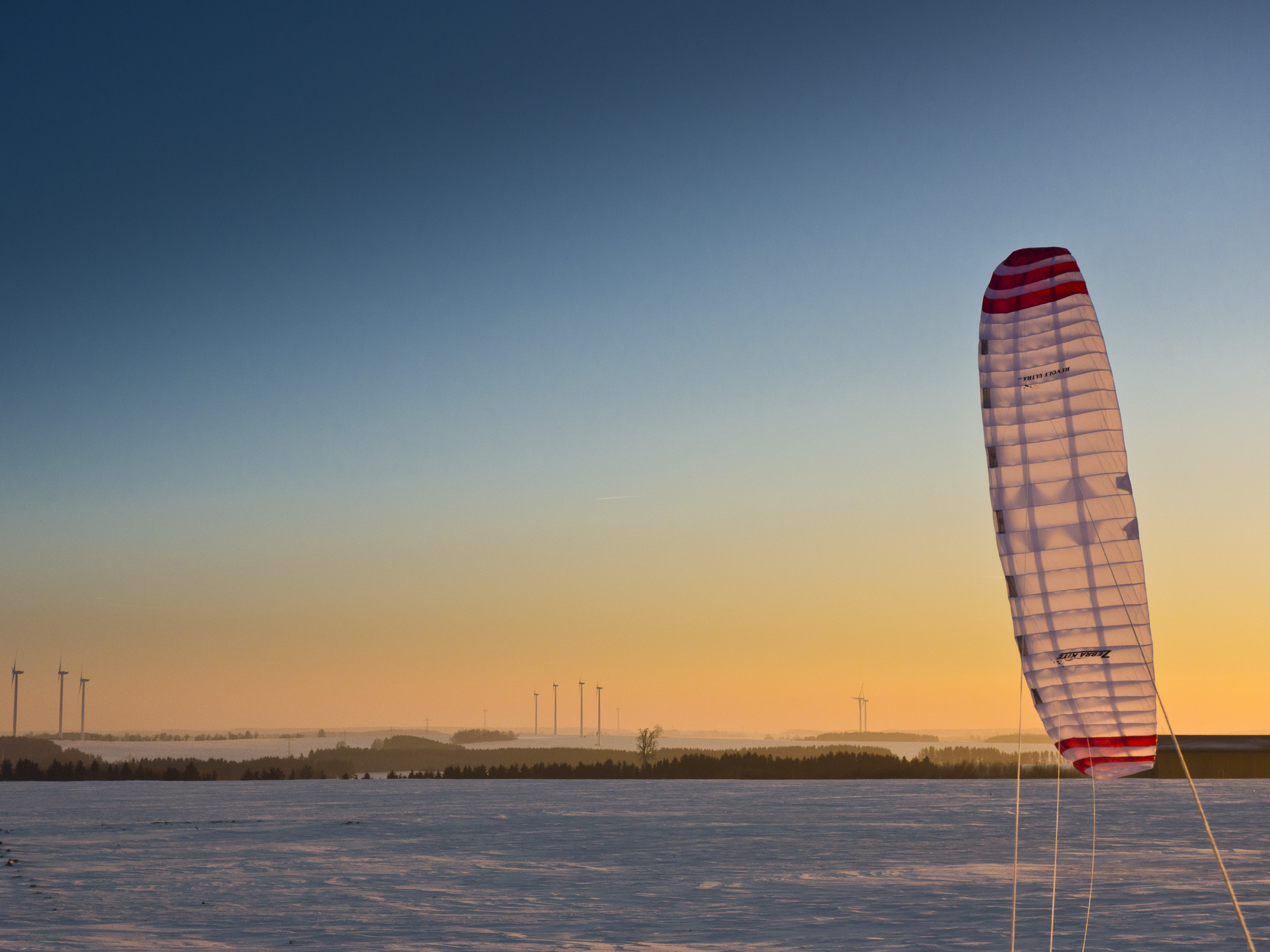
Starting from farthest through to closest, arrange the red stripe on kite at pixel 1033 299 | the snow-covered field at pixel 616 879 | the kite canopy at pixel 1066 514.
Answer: the snow-covered field at pixel 616 879, the red stripe on kite at pixel 1033 299, the kite canopy at pixel 1066 514

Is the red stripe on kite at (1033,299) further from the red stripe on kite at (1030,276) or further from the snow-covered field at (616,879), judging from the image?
the snow-covered field at (616,879)

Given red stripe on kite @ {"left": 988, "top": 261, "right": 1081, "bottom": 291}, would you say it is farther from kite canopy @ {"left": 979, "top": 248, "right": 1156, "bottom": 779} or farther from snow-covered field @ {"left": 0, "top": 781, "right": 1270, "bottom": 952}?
snow-covered field @ {"left": 0, "top": 781, "right": 1270, "bottom": 952}

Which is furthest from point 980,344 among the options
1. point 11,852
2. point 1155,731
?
point 11,852

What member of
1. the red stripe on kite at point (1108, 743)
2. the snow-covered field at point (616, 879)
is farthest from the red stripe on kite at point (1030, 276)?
the snow-covered field at point (616, 879)

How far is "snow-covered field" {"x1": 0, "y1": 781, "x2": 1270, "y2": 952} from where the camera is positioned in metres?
30.0

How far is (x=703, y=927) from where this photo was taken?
31.4 m

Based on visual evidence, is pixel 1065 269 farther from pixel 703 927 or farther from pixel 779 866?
pixel 779 866

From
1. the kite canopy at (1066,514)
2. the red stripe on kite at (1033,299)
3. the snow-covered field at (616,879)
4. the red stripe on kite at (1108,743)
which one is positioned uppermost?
the red stripe on kite at (1033,299)

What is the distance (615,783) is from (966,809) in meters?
111

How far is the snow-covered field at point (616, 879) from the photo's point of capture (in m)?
30.0

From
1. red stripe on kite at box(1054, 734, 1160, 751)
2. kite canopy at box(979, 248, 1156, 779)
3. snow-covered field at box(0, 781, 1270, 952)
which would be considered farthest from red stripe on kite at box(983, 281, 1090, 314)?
snow-covered field at box(0, 781, 1270, 952)

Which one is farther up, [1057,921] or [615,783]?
[1057,921]

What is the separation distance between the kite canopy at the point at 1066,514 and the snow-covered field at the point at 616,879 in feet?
56.7

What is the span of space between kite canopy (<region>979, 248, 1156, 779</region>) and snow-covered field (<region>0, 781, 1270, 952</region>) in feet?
56.7
